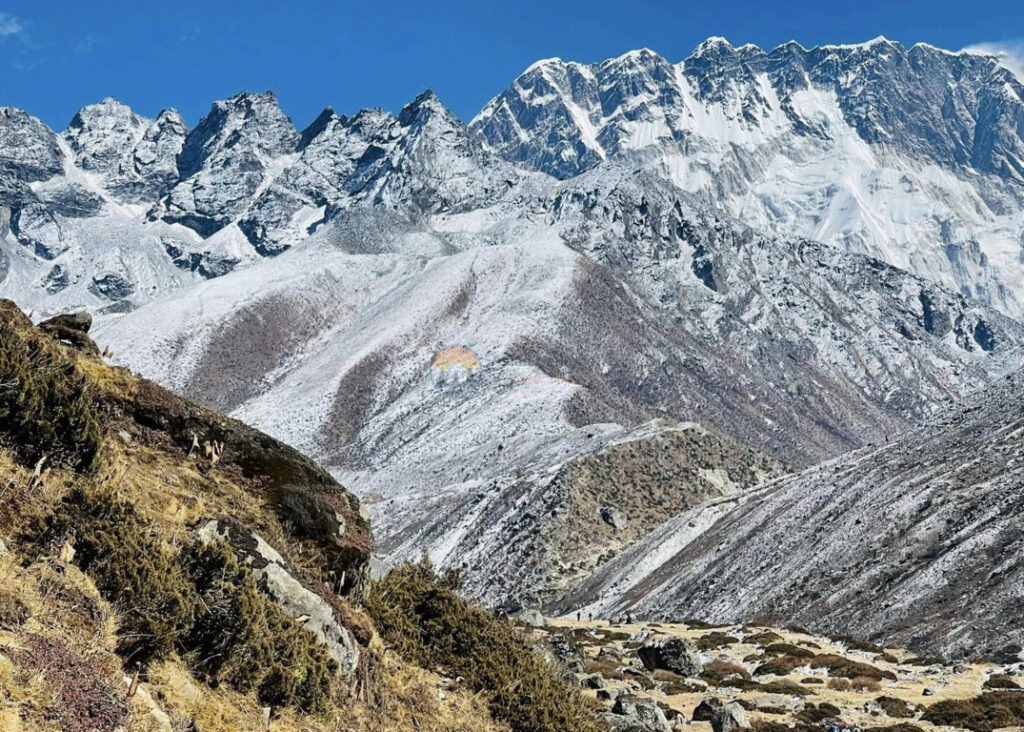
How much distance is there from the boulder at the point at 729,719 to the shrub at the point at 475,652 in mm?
5084

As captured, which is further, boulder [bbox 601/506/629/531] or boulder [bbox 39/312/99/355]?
boulder [bbox 601/506/629/531]

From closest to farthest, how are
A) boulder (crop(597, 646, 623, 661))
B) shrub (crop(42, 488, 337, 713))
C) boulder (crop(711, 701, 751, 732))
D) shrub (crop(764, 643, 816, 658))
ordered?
shrub (crop(42, 488, 337, 713)) < boulder (crop(711, 701, 751, 732)) < boulder (crop(597, 646, 623, 661)) < shrub (crop(764, 643, 816, 658))

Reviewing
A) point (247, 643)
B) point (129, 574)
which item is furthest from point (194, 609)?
point (129, 574)

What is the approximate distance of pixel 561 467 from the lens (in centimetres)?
10294

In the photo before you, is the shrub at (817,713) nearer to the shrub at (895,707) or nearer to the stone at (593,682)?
the shrub at (895,707)

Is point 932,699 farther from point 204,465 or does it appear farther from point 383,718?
point 204,465

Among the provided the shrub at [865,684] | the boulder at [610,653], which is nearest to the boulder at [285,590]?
the shrub at [865,684]

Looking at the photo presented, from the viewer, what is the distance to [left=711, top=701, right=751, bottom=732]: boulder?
22703mm

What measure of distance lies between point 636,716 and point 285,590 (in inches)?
392

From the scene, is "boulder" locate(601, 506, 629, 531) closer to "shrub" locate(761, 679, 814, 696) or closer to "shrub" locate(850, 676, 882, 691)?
"shrub" locate(850, 676, 882, 691)

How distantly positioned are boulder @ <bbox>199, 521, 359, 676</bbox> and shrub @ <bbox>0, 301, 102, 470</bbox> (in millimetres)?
2234

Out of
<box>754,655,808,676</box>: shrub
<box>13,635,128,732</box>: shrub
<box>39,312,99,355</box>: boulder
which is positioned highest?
<box>39,312,99,355</box>: boulder

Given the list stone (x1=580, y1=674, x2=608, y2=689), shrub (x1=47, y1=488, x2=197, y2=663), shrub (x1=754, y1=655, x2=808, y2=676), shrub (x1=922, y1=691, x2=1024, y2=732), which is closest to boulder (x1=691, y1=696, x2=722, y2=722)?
stone (x1=580, y1=674, x2=608, y2=689)

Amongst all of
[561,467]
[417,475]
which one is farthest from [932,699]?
[417,475]
